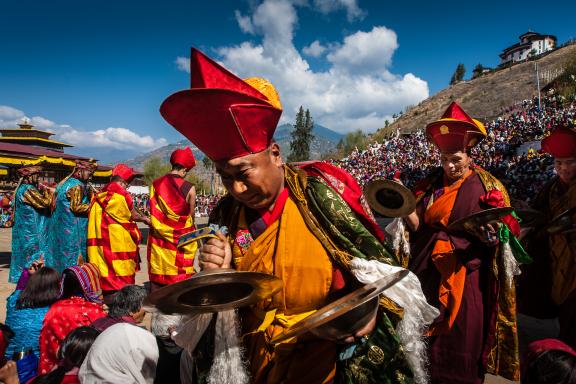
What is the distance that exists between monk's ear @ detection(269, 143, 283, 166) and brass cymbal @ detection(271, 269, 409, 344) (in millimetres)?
676

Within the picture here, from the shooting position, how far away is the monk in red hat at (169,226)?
16.3ft

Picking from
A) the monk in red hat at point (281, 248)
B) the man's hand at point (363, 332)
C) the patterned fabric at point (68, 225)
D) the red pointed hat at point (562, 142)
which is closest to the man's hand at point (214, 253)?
the monk in red hat at point (281, 248)

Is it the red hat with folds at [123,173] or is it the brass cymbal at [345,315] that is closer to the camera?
the brass cymbal at [345,315]

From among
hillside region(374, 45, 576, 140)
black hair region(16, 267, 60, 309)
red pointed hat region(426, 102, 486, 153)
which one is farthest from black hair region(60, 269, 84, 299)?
hillside region(374, 45, 576, 140)

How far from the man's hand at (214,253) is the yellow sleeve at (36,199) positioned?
599cm

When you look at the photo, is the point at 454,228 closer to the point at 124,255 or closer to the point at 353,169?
the point at 124,255

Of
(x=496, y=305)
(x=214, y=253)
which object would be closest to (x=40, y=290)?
(x=214, y=253)

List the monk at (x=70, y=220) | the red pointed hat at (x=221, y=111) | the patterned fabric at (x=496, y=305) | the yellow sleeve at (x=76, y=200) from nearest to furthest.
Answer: the red pointed hat at (x=221, y=111) < the patterned fabric at (x=496, y=305) < the yellow sleeve at (x=76, y=200) < the monk at (x=70, y=220)

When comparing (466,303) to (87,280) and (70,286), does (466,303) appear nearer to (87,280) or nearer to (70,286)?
(87,280)

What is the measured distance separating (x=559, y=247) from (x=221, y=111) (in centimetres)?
351

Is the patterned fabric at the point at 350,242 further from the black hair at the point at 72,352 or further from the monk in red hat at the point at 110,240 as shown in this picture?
the monk in red hat at the point at 110,240

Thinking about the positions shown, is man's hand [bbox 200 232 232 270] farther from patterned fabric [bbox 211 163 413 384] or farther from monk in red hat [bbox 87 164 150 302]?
monk in red hat [bbox 87 164 150 302]

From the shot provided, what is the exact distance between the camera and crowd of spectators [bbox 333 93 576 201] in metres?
16.6

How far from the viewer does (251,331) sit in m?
1.72
